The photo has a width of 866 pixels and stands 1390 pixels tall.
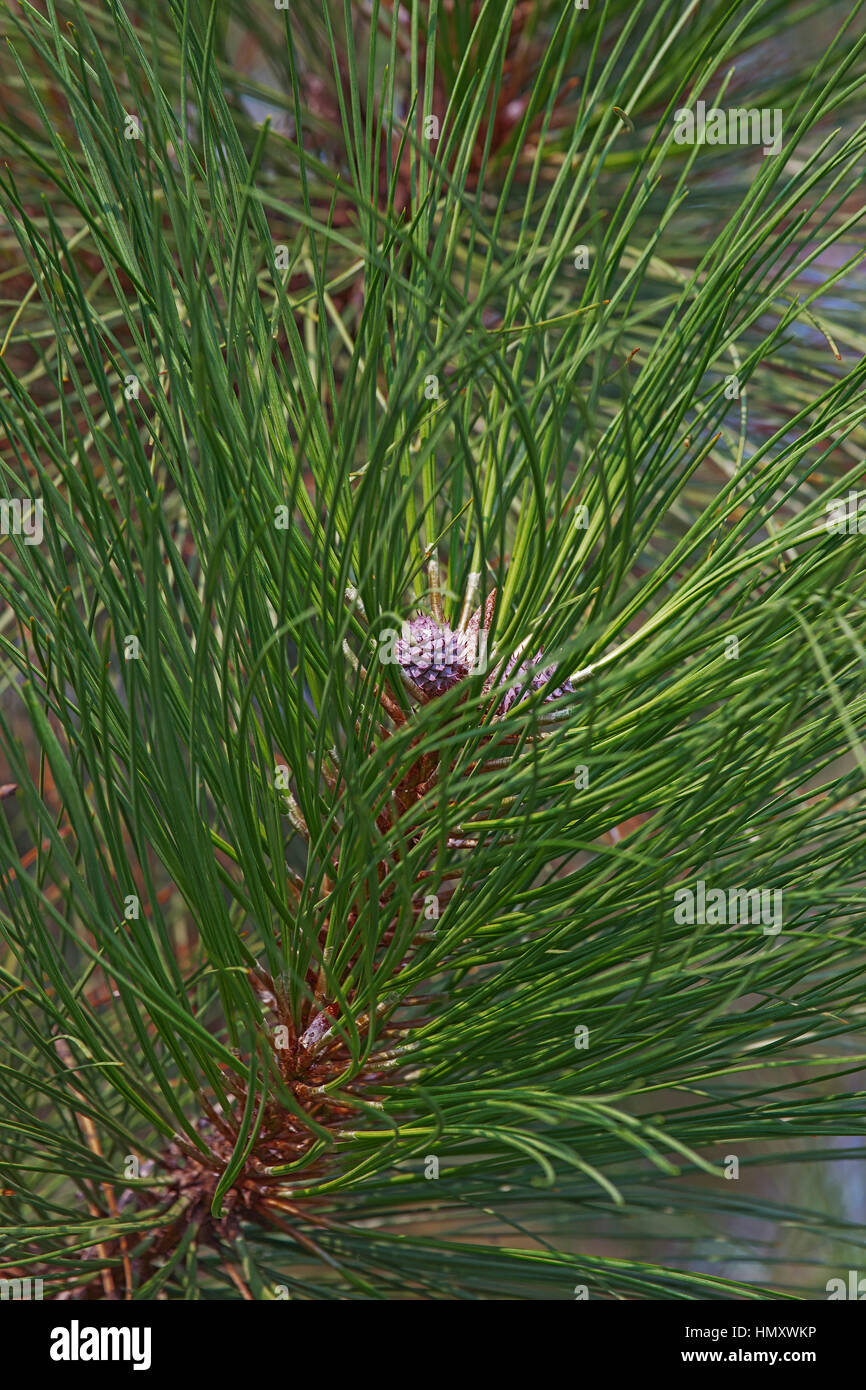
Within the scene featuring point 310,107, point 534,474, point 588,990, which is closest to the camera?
point 534,474

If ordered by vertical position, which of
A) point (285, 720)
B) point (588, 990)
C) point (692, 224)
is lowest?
point (588, 990)

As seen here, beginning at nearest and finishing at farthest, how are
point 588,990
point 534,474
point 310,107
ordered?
point 534,474 → point 588,990 → point 310,107

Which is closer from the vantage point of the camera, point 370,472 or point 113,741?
point 370,472
